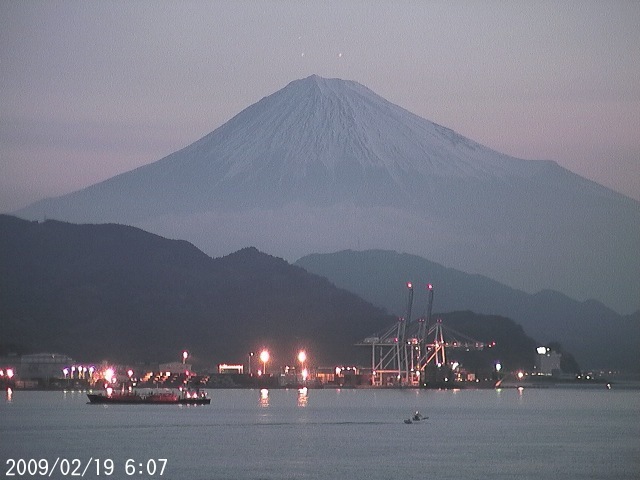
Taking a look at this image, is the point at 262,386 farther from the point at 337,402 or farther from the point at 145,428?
the point at 145,428

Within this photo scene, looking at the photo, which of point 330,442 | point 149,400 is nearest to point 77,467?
point 330,442

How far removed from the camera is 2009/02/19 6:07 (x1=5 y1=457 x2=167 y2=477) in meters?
45.4

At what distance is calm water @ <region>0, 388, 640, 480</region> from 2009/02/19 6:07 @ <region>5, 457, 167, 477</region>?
0.99 ft

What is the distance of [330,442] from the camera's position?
59469 millimetres

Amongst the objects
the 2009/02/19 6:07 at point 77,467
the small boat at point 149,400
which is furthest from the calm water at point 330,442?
the small boat at point 149,400

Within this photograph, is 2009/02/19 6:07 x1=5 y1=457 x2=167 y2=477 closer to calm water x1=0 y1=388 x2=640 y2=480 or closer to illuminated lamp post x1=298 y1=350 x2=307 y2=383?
calm water x1=0 y1=388 x2=640 y2=480

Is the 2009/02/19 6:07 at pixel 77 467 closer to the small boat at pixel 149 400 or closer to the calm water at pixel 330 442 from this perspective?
the calm water at pixel 330 442

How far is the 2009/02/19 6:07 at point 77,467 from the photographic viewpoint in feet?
149

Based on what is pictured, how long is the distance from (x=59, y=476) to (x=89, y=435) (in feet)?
59.2

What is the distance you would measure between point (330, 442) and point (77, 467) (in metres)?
14.3

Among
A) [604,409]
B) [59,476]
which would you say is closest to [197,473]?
[59,476]

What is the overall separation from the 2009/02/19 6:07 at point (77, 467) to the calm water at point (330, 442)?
0.30 meters

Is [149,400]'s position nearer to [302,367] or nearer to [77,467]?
[77,467]

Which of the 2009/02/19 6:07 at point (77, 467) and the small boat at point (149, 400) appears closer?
the 2009/02/19 6:07 at point (77, 467)
